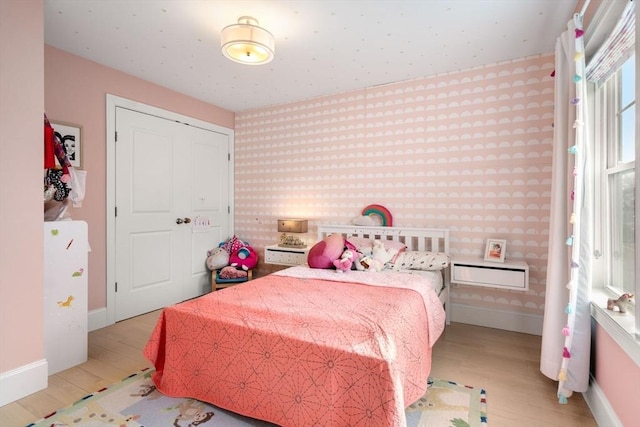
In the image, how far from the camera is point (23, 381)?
202 cm

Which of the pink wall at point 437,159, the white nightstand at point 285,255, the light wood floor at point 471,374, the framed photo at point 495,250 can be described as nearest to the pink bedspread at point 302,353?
the light wood floor at point 471,374

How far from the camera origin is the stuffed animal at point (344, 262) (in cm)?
291

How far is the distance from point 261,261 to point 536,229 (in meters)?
3.24

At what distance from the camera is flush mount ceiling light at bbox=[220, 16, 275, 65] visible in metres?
2.22

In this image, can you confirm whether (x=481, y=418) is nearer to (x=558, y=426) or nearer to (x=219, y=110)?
(x=558, y=426)

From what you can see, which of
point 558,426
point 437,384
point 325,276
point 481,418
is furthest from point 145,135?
point 558,426

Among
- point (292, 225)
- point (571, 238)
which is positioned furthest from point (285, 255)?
point (571, 238)

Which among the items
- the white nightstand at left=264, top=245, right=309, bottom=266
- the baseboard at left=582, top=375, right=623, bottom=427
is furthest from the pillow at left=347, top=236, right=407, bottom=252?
the baseboard at left=582, top=375, right=623, bottom=427

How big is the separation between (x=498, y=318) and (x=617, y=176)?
1.73m

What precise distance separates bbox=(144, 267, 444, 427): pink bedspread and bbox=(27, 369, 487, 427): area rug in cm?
9

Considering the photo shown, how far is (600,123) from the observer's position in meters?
2.10

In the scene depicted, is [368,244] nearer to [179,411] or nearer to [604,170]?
[604,170]

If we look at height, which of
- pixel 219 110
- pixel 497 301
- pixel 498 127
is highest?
pixel 219 110

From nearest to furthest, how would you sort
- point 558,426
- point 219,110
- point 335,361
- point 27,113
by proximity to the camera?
point 335,361
point 558,426
point 27,113
point 219,110
